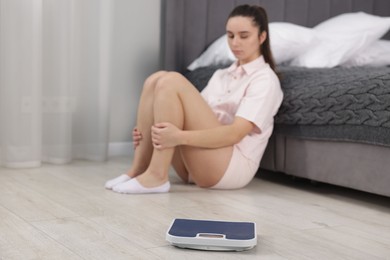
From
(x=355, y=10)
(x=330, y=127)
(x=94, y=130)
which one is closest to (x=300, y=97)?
(x=330, y=127)

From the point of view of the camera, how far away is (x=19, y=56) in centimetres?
267

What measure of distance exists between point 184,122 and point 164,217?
19.0 inches

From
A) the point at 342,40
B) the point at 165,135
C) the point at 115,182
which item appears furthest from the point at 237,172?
the point at 342,40

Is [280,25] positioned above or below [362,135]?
above

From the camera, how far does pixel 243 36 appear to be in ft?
7.43

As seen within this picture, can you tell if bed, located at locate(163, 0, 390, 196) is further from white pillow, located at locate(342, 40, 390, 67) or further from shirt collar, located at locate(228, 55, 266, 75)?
white pillow, located at locate(342, 40, 390, 67)

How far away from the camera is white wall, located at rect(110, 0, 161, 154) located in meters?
3.15

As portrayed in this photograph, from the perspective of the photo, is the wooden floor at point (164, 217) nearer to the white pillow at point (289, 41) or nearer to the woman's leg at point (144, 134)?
the woman's leg at point (144, 134)

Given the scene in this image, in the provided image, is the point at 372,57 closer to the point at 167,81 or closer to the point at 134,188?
the point at 167,81

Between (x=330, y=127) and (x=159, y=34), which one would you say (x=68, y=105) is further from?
(x=330, y=127)

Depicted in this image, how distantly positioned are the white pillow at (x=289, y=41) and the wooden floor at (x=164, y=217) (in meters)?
0.65

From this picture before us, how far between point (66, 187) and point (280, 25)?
137cm

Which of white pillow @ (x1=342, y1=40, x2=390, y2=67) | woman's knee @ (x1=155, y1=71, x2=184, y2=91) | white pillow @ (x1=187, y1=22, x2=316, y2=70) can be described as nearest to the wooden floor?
woman's knee @ (x1=155, y1=71, x2=184, y2=91)

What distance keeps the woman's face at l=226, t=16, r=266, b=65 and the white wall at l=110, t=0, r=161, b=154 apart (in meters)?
1.00
